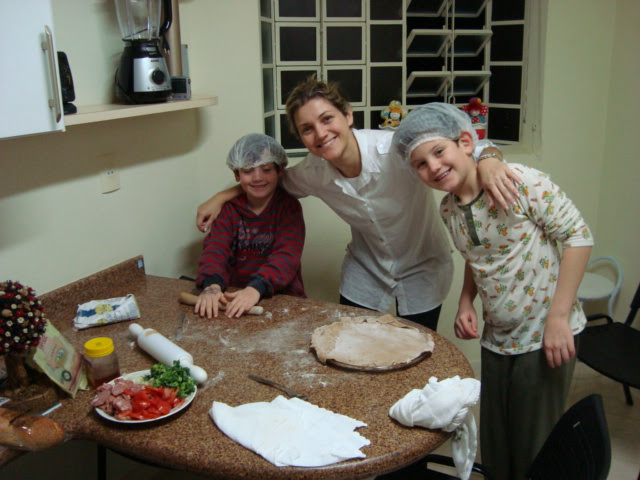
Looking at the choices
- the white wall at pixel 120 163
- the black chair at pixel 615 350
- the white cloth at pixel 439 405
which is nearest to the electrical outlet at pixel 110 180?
the white wall at pixel 120 163

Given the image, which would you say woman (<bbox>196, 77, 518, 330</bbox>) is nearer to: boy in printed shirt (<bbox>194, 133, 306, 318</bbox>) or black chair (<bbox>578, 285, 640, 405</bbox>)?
boy in printed shirt (<bbox>194, 133, 306, 318</bbox>)

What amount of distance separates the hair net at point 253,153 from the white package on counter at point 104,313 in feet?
1.69

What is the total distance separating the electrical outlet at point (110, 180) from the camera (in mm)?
1783

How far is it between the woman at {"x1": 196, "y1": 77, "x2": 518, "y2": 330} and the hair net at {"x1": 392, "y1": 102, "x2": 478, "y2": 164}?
11 cm

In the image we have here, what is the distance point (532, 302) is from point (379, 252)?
569 mm

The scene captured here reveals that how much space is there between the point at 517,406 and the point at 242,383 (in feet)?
2.54

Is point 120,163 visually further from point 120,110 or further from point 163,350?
point 163,350

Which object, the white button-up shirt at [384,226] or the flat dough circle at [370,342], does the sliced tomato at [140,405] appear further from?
the white button-up shirt at [384,226]

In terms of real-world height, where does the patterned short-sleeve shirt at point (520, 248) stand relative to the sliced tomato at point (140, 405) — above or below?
above

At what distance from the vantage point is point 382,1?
2480 mm

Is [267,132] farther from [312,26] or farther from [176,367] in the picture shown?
[176,367]

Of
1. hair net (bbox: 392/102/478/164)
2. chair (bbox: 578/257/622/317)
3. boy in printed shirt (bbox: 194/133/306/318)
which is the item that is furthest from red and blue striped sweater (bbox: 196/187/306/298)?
chair (bbox: 578/257/622/317)


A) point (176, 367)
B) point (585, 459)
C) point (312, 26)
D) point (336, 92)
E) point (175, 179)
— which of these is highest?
point (312, 26)

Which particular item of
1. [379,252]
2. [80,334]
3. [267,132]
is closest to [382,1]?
[267,132]
